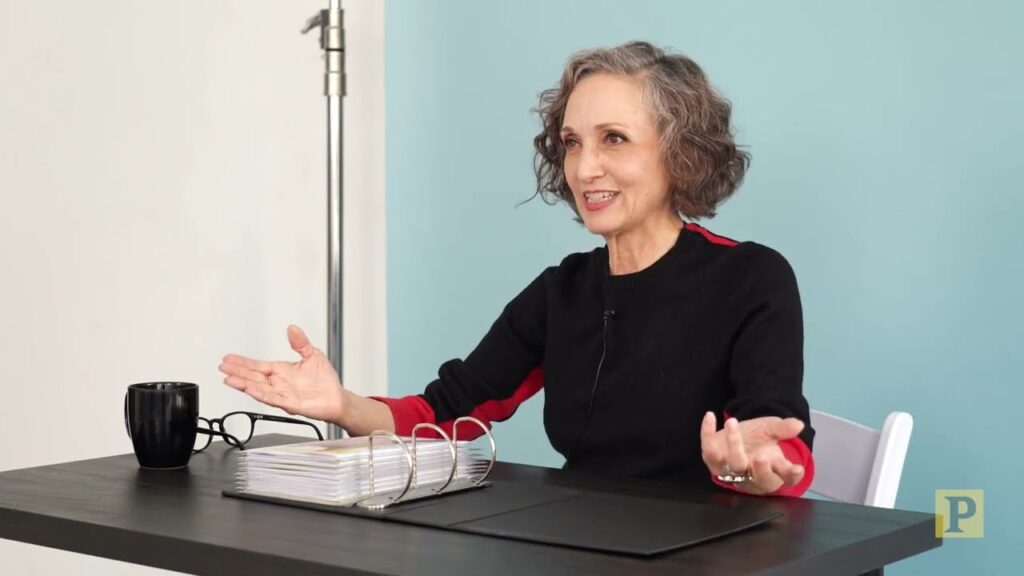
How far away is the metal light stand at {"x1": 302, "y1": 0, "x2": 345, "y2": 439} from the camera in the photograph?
9.61ft

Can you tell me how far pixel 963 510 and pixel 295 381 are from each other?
1261 mm

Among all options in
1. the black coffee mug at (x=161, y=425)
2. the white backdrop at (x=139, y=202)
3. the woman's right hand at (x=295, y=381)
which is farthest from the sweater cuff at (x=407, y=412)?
the white backdrop at (x=139, y=202)

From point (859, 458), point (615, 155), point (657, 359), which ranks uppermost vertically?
point (615, 155)

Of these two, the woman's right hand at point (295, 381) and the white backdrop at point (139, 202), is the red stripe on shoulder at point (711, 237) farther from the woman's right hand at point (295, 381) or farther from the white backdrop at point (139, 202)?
the white backdrop at point (139, 202)

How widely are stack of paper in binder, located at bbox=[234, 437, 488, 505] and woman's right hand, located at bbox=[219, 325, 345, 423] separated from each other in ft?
0.86

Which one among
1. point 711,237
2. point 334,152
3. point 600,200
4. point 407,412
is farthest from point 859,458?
point 334,152

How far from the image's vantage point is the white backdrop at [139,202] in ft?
9.55

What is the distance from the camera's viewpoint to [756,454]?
138 centimetres

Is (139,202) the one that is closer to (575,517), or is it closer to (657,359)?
(657,359)

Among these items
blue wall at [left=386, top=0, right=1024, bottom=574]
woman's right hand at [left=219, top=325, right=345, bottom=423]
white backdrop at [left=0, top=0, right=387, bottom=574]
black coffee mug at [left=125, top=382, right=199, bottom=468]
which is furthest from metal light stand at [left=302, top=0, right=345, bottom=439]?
black coffee mug at [left=125, top=382, right=199, bottom=468]

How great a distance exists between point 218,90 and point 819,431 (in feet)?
5.95

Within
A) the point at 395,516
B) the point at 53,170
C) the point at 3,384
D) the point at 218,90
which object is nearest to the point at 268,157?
the point at 218,90

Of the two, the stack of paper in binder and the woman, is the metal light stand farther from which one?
the stack of paper in binder

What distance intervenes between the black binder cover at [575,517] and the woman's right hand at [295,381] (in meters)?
0.32
